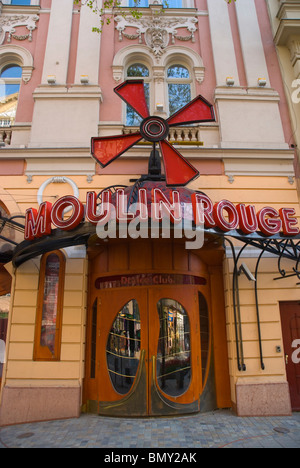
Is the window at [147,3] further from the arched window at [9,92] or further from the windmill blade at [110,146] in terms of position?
the windmill blade at [110,146]

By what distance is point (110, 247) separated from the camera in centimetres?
870

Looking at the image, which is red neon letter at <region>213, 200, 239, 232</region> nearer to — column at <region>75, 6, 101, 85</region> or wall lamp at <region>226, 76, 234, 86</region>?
wall lamp at <region>226, 76, 234, 86</region>

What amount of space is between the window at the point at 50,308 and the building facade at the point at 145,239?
38mm

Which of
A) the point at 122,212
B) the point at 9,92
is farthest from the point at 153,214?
the point at 9,92

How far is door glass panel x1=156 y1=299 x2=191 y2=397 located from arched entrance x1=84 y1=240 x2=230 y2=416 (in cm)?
2

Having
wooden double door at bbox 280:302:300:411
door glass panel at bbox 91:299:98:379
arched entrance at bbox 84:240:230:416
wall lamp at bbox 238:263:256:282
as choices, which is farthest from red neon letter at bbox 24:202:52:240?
wooden double door at bbox 280:302:300:411

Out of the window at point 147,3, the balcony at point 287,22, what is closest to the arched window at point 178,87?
the window at point 147,3

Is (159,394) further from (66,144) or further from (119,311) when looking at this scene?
(66,144)

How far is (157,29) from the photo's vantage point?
11.4m

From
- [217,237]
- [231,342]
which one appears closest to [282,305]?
[231,342]

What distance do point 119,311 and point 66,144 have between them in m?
5.30

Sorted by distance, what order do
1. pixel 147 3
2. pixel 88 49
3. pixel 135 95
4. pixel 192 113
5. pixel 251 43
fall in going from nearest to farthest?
pixel 192 113
pixel 135 95
pixel 88 49
pixel 251 43
pixel 147 3

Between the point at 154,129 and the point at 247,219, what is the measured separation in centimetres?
340

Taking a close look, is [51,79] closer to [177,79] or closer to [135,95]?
[135,95]
